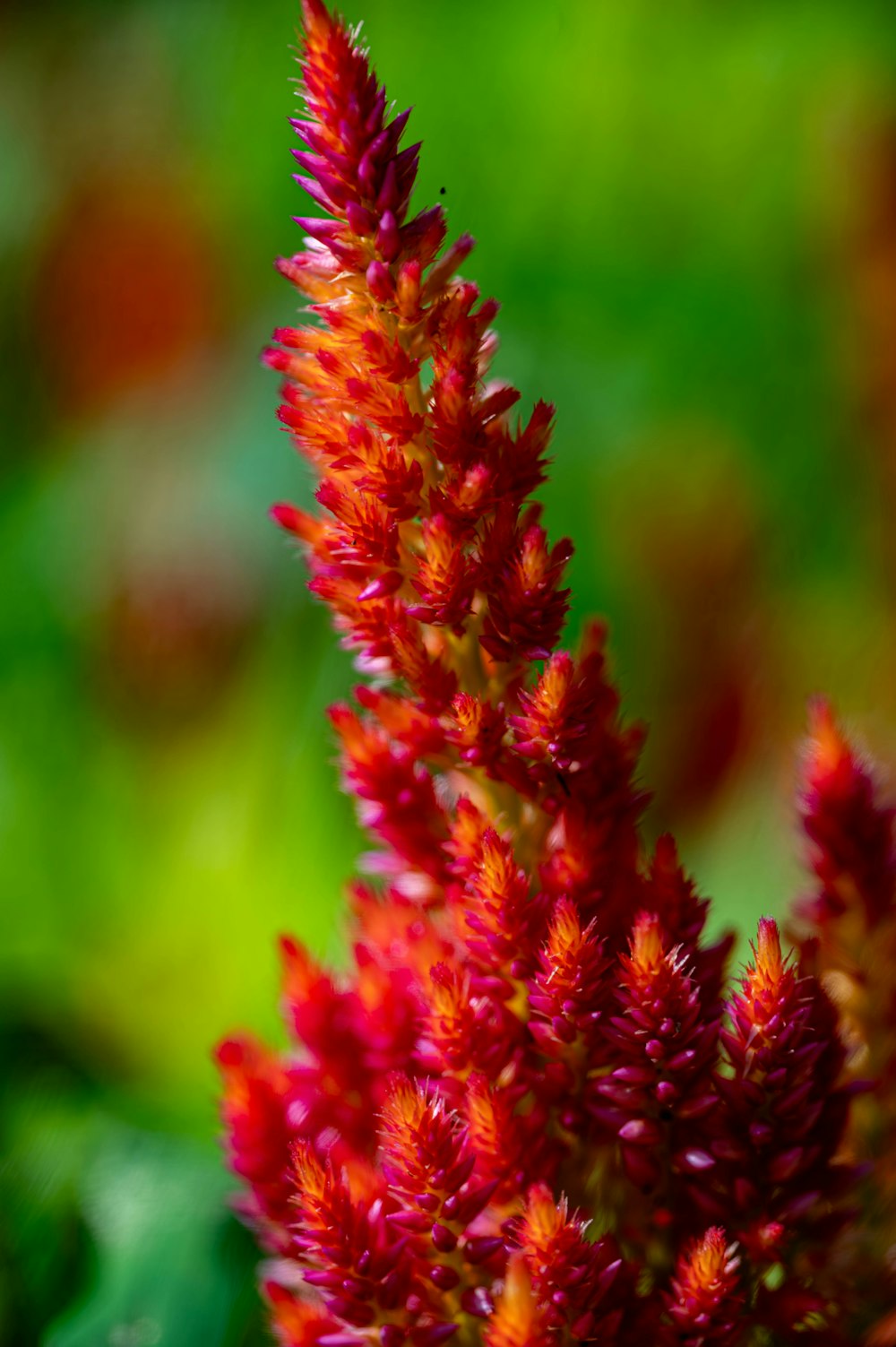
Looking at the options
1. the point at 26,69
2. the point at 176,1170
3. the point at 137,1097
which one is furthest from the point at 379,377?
the point at 26,69

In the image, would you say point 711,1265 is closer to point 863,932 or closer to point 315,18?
point 863,932

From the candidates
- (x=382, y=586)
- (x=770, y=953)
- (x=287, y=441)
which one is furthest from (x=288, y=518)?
(x=287, y=441)

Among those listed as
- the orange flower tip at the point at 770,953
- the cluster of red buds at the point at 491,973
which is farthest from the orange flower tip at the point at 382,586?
the orange flower tip at the point at 770,953

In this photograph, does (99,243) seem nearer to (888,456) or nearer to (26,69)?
(26,69)

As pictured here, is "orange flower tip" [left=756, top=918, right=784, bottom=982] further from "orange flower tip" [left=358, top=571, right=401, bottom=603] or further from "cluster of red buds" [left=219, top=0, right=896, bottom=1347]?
"orange flower tip" [left=358, top=571, right=401, bottom=603]

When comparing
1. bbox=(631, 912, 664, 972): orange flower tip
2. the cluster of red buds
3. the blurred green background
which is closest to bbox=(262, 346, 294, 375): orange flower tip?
the cluster of red buds

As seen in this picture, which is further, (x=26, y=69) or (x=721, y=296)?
(x=26, y=69)
